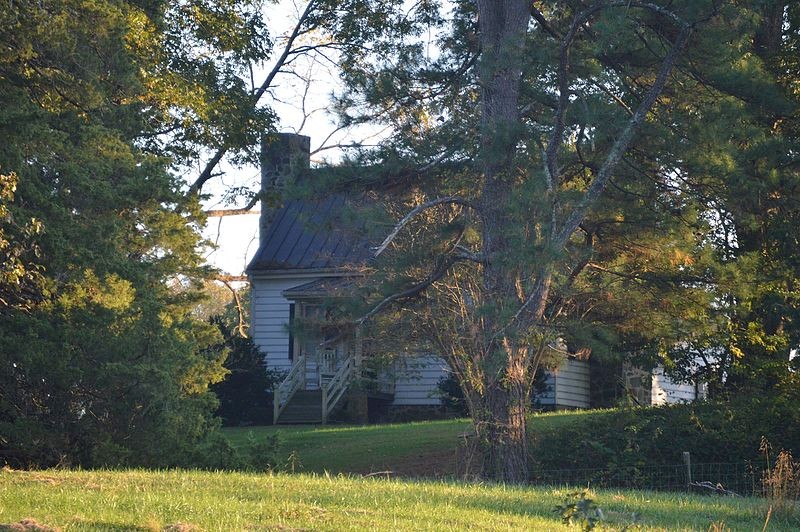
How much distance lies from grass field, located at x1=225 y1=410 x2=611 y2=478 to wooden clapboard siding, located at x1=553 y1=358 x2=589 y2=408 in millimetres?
3574

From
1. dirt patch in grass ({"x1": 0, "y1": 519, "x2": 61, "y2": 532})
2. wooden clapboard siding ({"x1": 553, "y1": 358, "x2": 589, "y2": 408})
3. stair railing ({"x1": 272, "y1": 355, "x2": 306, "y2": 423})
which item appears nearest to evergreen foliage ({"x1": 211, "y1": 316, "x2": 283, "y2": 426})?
stair railing ({"x1": 272, "y1": 355, "x2": 306, "y2": 423})

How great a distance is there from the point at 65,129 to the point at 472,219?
21.3 feet

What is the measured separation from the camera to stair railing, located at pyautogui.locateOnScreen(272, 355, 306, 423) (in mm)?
29094

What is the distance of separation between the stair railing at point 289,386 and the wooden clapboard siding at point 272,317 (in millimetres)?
1602

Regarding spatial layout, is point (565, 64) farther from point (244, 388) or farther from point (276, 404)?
point (244, 388)

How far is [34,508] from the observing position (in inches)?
341

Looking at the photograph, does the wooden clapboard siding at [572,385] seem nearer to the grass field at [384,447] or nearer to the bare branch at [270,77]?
the grass field at [384,447]

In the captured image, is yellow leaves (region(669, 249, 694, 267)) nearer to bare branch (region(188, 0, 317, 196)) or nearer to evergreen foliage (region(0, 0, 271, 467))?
evergreen foliage (region(0, 0, 271, 467))

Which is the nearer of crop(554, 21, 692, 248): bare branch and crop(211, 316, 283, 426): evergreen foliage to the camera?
crop(554, 21, 692, 248): bare branch

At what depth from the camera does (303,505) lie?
904 centimetres

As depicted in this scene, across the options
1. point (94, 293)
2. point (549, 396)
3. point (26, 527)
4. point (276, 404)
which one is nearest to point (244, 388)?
point (276, 404)

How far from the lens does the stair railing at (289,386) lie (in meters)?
29.1

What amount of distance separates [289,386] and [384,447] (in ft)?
28.7

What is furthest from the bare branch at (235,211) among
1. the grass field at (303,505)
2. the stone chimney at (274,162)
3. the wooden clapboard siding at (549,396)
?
the grass field at (303,505)
